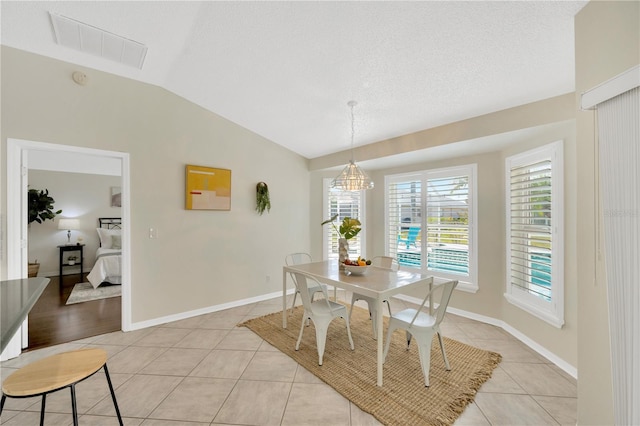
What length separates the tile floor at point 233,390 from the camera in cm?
182

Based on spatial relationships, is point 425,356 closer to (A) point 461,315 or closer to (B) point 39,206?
(A) point 461,315

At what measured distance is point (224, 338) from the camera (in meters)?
3.01

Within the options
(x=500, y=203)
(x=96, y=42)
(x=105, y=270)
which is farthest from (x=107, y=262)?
(x=500, y=203)

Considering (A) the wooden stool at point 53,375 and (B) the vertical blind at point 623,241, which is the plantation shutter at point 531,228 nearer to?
(B) the vertical blind at point 623,241

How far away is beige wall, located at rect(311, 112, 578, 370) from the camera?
7.73 ft

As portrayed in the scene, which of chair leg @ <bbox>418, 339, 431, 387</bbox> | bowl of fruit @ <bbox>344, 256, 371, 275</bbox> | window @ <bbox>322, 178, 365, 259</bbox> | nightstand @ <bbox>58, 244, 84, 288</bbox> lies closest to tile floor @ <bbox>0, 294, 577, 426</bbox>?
chair leg @ <bbox>418, 339, 431, 387</bbox>

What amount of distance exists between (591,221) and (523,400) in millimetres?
1409

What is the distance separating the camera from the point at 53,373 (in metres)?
1.33

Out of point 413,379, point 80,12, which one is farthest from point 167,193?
point 413,379

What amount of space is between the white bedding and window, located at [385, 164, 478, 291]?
503 cm

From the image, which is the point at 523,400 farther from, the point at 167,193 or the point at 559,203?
the point at 167,193

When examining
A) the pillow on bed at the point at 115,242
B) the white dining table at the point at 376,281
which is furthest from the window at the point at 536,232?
the pillow on bed at the point at 115,242

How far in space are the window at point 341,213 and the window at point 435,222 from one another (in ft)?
1.72

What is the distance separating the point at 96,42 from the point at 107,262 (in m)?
3.92
